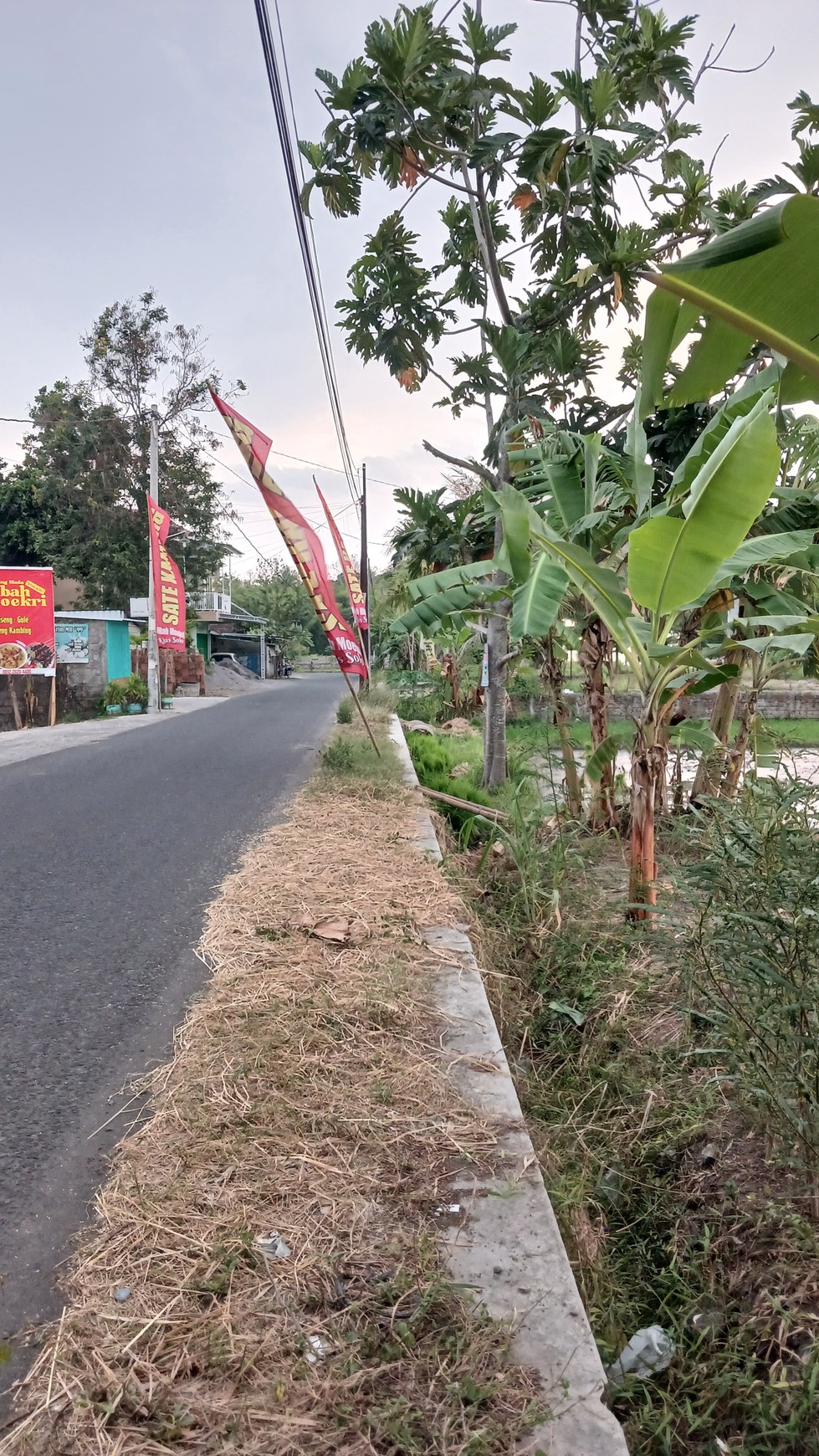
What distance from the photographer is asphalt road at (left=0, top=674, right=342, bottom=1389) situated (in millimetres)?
2016

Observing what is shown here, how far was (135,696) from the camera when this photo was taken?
787 inches

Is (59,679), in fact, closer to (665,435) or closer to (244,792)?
(244,792)

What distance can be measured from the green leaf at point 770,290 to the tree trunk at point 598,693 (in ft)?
12.4

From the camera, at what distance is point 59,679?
1853 centimetres

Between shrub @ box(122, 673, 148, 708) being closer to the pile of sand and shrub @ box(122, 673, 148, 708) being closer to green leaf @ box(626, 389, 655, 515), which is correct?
the pile of sand

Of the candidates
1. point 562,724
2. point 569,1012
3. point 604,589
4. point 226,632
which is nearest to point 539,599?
point 604,589

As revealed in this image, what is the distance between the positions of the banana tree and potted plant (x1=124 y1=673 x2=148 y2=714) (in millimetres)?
16868

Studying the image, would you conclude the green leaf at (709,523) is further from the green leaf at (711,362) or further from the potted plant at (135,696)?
the potted plant at (135,696)

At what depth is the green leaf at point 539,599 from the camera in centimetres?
356

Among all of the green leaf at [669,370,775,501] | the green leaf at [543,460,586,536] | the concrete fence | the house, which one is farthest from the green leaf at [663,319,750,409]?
the house

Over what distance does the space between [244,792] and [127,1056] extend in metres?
5.05

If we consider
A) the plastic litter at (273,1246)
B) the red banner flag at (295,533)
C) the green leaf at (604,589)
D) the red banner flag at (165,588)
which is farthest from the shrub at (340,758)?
the red banner flag at (165,588)

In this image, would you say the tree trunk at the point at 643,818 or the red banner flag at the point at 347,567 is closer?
the tree trunk at the point at 643,818

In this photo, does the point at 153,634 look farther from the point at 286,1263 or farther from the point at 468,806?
the point at 286,1263
